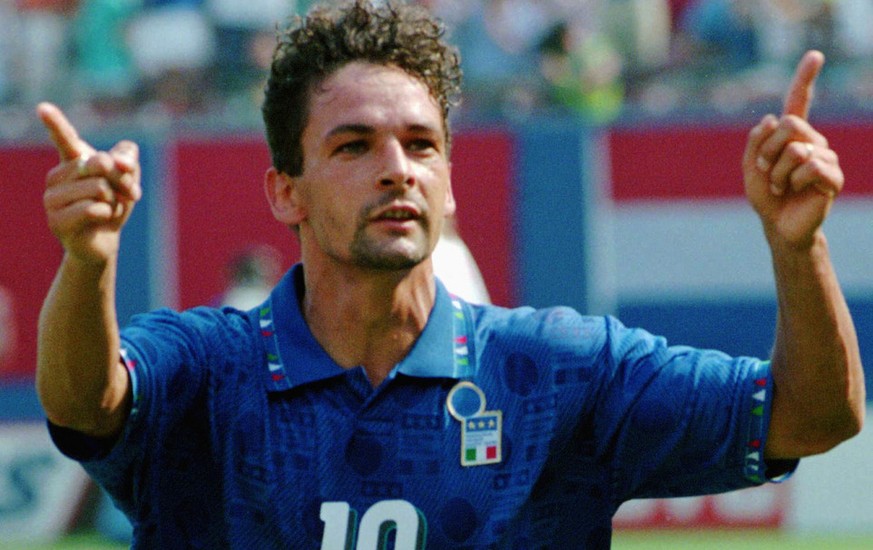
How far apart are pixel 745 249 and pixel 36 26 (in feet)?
17.7

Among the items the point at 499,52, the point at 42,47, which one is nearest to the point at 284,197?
the point at 499,52

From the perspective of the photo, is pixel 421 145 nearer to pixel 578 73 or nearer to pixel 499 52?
pixel 578 73

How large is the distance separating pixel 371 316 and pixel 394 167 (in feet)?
1.10

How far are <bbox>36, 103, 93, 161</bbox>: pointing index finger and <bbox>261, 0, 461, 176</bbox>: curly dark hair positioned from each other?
76cm

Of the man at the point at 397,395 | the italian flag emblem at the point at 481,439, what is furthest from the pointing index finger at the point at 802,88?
the italian flag emblem at the point at 481,439

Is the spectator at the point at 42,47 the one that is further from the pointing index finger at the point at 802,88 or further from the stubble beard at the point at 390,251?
the pointing index finger at the point at 802,88

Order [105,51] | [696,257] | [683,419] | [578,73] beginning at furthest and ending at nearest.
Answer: [105,51]
[578,73]
[696,257]
[683,419]

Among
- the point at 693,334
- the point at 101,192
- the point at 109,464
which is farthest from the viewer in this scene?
the point at 693,334

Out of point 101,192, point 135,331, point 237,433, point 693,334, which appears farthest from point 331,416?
point 693,334

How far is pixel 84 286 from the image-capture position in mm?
3104

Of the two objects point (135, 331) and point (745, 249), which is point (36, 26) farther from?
point (135, 331)

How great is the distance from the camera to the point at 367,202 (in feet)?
11.5

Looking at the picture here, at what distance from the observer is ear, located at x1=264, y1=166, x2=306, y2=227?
3.79 m

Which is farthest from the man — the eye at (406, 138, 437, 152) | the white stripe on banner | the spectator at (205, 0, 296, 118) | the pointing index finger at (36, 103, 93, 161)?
the spectator at (205, 0, 296, 118)
